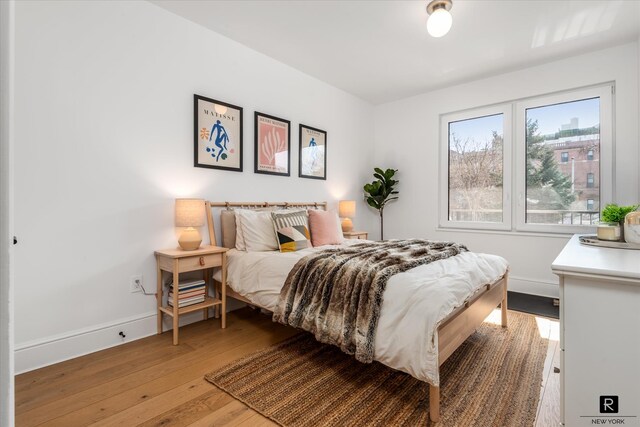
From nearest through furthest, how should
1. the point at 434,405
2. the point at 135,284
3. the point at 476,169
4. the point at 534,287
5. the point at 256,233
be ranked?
the point at 434,405
the point at 135,284
the point at 256,233
the point at 534,287
the point at 476,169

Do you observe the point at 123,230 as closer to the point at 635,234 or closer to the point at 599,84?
the point at 635,234

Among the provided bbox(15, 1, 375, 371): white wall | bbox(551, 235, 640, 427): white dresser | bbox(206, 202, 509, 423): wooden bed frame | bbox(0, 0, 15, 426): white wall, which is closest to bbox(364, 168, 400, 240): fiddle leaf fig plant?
bbox(206, 202, 509, 423): wooden bed frame

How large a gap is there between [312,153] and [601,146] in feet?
10.3

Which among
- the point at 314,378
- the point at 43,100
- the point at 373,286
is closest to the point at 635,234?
the point at 373,286

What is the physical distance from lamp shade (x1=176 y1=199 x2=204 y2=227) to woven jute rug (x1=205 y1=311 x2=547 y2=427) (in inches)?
44.5

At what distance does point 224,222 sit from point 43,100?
1.51 m

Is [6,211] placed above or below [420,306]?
above

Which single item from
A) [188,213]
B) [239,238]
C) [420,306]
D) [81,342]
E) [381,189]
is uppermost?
[381,189]

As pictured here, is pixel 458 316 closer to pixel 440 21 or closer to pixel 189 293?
pixel 189 293

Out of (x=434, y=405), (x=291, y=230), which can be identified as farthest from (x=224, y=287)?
(x=434, y=405)

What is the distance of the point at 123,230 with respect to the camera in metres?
2.40

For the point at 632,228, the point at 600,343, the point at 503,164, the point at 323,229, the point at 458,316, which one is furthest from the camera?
the point at 503,164

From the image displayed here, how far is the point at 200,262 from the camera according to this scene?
8.13ft

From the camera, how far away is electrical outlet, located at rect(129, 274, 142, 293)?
2449 mm
